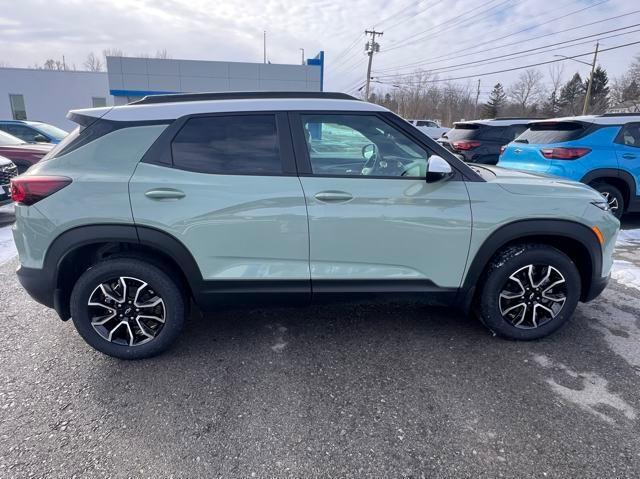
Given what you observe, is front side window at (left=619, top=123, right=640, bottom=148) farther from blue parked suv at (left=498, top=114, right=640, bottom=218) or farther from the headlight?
the headlight

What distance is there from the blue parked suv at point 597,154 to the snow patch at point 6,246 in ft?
24.1

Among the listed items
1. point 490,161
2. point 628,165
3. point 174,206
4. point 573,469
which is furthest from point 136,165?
point 490,161

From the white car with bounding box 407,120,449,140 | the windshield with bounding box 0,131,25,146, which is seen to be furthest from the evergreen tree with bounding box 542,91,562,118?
the windshield with bounding box 0,131,25,146

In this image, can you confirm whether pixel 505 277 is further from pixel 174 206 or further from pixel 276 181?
pixel 174 206

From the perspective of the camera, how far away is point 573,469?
2.04 metres

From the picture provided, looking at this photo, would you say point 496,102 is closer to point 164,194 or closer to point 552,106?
point 552,106

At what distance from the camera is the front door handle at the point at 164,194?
266 centimetres

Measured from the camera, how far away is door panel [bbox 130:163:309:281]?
267 cm

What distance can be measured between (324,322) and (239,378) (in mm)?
990

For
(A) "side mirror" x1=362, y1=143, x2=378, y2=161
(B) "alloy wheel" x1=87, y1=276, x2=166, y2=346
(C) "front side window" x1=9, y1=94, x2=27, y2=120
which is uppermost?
(C) "front side window" x1=9, y1=94, x2=27, y2=120

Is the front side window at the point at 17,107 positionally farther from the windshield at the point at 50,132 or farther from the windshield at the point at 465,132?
the windshield at the point at 465,132

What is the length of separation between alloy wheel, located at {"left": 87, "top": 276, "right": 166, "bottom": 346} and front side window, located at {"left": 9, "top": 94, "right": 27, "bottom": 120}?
35.9 meters

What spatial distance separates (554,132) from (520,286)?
441cm

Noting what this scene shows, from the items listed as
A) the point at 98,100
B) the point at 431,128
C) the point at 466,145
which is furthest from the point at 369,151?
the point at 98,100
